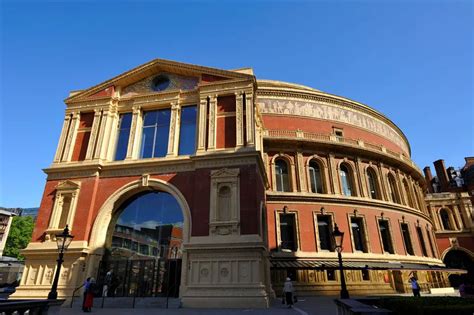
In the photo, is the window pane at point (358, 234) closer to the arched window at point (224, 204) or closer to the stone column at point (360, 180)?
the stone column at point (360, 180)

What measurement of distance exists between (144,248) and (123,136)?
303 inches

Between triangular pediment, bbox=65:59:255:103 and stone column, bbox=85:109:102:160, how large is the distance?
60.4 inches

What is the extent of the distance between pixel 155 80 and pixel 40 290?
14.6 meters

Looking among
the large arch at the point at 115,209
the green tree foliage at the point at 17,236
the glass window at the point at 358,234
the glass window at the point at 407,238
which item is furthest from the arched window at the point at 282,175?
the green tree foliage at the point at 17,236

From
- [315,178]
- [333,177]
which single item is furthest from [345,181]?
[315,178]

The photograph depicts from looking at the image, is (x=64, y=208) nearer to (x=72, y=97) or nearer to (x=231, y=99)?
(x=72, y=97)

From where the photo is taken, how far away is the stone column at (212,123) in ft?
58.2

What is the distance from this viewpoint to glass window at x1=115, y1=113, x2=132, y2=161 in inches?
778

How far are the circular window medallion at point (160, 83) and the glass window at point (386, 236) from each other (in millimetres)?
21660

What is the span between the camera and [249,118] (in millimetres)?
17891

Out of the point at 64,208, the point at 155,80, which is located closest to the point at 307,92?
the point at 155,80

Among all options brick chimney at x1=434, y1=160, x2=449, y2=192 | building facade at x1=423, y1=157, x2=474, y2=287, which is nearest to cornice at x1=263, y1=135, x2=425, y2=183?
building facade at x1=423, y1=157, x2=474, y2=287

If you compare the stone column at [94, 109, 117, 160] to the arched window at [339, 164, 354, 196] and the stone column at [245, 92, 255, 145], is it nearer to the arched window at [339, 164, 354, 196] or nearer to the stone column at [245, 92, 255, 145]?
the stone column at [245, 92, 255, 145]

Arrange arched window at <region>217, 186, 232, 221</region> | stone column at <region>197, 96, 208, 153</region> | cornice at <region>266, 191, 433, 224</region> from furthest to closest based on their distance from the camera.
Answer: cornice at <region>266, 191, 433, 224</region>
stone column at <region>197, 96, 208, 153</region>
arched window at <region>217, 186, 232, 221</region>
